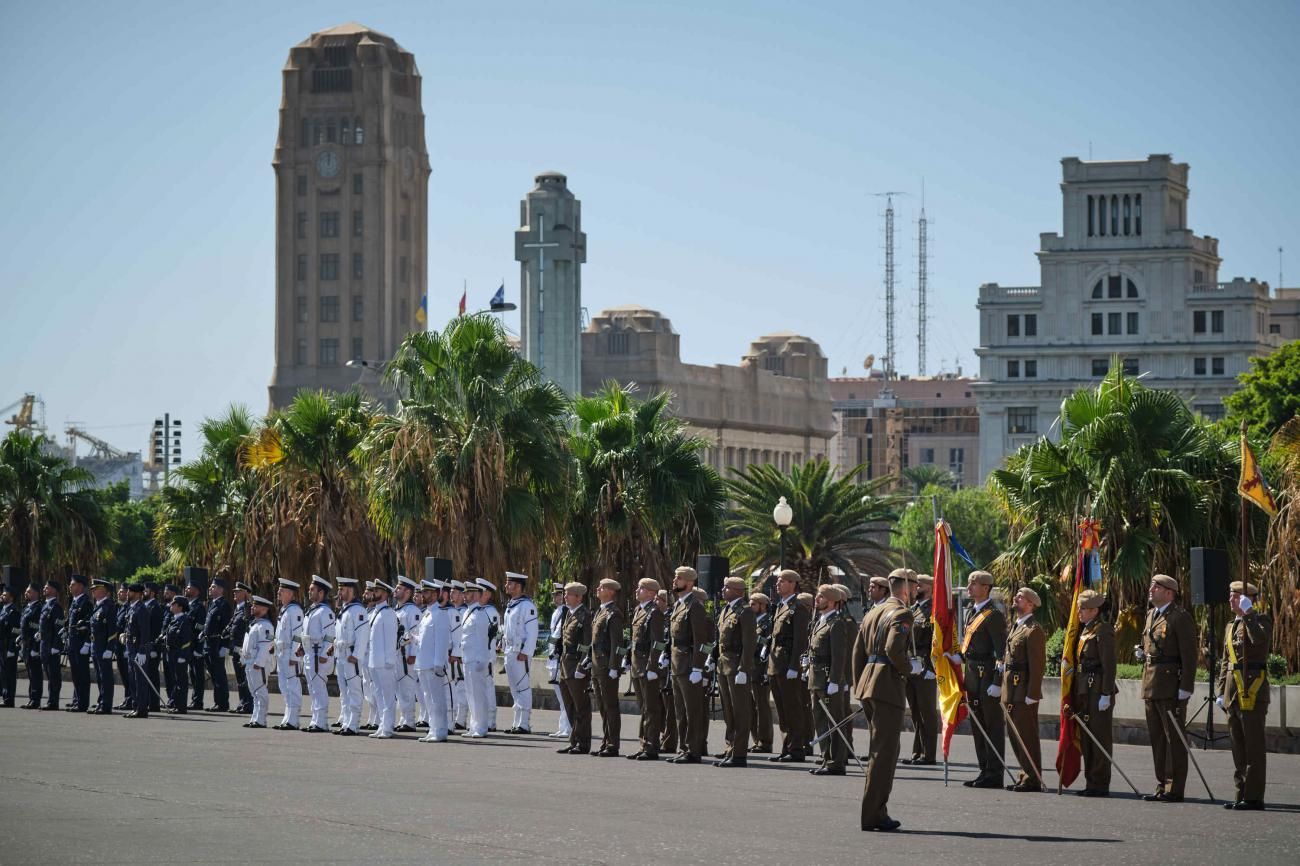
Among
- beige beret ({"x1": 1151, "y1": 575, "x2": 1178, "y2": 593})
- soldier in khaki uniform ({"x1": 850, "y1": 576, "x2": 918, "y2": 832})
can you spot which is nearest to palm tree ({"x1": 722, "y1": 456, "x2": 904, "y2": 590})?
beige beret ({"x1": 1151, "y1": 575, "x2": 1178, "y2": 593})

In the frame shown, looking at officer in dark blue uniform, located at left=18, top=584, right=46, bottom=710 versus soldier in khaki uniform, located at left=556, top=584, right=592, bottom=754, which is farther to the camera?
officer in dark blue uniform, located at left=18, top=584, right=46, bottom=710

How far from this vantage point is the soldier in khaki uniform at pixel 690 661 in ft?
68.0

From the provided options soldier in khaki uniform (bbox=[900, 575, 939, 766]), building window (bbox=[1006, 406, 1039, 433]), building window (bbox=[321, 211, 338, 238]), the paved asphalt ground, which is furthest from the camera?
building window (bbox=[321, 211, 338, 238])

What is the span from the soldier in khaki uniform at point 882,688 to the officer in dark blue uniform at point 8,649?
62.5ft

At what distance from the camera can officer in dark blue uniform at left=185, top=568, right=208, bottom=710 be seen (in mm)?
29250

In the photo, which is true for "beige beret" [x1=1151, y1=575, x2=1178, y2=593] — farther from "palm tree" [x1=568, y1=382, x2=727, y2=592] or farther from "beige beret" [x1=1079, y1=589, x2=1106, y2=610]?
"palm tree" [x1=568, y1=382, x2=727, y2=592]

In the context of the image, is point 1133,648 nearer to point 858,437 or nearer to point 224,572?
point 224,572

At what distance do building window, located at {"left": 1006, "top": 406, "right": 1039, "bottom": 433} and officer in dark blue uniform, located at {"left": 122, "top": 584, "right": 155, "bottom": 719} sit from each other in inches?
3645

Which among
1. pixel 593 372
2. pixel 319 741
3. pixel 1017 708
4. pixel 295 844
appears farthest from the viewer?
pixel 593 372

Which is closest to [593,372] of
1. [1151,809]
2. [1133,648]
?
[1133,648]

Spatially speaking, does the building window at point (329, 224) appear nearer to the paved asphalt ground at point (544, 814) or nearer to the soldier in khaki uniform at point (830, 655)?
the paved asphalt ground at point (544, 814)

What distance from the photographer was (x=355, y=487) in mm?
36656

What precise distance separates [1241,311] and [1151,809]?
9974cm

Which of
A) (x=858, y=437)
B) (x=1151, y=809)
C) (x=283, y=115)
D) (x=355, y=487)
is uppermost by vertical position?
(x=283, y=115)
